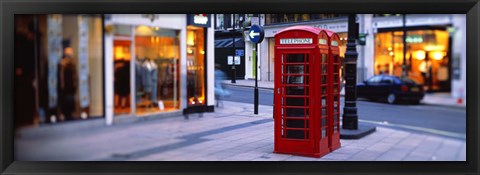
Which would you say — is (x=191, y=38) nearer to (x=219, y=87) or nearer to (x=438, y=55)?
(x=219, y=87)

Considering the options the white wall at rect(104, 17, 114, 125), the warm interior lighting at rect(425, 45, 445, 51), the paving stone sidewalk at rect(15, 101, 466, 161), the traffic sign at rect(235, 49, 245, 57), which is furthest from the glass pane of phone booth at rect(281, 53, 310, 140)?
the white wall at rect(104, 17, 114, 125)

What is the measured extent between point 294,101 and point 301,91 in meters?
0.18

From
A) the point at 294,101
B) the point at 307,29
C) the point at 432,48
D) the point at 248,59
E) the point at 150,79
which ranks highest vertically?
the point at 307,29

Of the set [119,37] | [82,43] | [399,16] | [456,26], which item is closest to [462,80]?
[456,26]

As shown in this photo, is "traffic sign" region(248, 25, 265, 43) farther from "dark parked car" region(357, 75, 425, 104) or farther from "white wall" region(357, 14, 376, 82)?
"dark parked car" region(357, 75, 425, 104)

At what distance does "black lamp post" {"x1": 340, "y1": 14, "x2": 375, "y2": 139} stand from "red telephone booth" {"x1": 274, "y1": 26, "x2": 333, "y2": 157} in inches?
14.9

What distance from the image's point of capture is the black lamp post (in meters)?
7.54

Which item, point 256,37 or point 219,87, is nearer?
point 219,87

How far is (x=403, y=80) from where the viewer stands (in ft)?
22.5

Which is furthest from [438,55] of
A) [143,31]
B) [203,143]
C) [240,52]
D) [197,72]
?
[143,31]

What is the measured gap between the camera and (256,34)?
270 inches

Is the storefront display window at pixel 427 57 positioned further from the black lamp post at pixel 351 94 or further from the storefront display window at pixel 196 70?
the storefront display window at pixel 196 70

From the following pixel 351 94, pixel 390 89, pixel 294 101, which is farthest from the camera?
pixel 351 94

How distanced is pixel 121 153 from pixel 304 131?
7.95 feet
